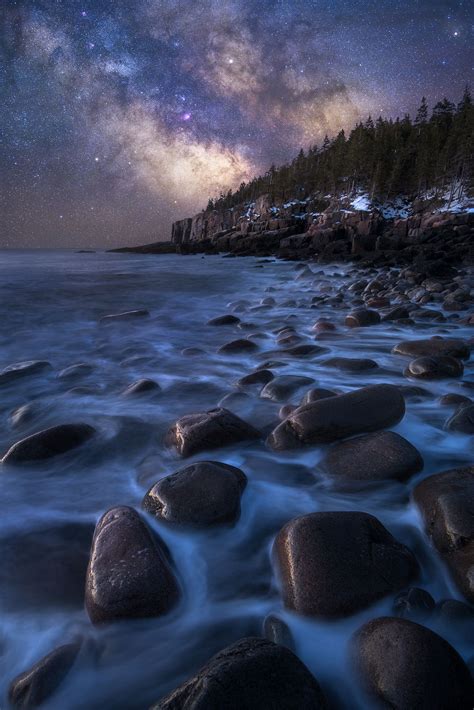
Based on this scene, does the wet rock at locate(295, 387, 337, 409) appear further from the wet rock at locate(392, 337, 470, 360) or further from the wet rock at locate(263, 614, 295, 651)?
the wet rock at locate(263, 614, 295, 651)

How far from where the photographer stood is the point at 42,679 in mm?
1140

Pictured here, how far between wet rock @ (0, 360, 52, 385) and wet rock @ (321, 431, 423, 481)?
11.6ft

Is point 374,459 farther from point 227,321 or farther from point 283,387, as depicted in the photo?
point 227,321

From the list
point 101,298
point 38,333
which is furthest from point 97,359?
A: point 101,298

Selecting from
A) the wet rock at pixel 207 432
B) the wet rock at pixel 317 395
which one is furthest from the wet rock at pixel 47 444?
A: the wet rock at pixel 317 395

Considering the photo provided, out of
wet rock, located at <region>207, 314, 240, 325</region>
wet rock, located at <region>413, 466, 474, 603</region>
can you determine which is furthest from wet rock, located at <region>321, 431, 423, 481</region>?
wet rock, located at <region>207, 314, 240, 325</region>

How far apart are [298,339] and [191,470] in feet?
11.6

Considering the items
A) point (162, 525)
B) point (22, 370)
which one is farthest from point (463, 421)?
point (22, 370)

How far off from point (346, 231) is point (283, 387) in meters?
35.8

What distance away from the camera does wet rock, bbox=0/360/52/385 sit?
4160 millimetres

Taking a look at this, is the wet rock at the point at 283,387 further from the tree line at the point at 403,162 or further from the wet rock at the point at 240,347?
the tree line at the point at 403,162

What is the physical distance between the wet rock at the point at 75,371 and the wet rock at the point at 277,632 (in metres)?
3.50

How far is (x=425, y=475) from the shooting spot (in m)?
2.09

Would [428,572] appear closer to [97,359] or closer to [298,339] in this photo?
[298,339]
